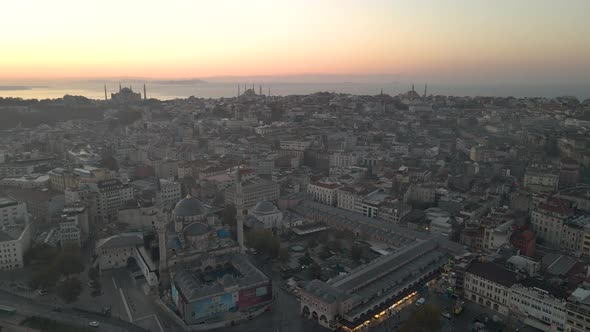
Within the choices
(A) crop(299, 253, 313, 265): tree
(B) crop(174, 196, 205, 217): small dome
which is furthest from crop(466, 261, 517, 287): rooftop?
(B) crop(174, 196, 205, 217): small dome

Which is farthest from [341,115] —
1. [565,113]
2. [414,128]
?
[565,113]

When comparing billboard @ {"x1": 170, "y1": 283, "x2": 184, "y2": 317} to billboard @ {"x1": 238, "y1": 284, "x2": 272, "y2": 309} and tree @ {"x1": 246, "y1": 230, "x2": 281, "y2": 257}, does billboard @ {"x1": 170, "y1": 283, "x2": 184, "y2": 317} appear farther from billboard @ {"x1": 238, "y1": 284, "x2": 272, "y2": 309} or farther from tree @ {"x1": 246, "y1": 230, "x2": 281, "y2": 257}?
tree @ {"x1": 246, "y1": 230, "x2": 281, "y2": 257}

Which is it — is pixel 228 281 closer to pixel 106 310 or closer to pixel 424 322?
pixel 106 310

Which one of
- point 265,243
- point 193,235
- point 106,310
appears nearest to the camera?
point 106,310

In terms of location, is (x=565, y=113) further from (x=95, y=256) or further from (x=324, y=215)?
(x=95, y=256)

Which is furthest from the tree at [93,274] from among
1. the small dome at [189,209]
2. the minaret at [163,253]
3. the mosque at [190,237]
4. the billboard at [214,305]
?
the billboard at [214,305]

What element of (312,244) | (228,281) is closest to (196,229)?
(228,281)
